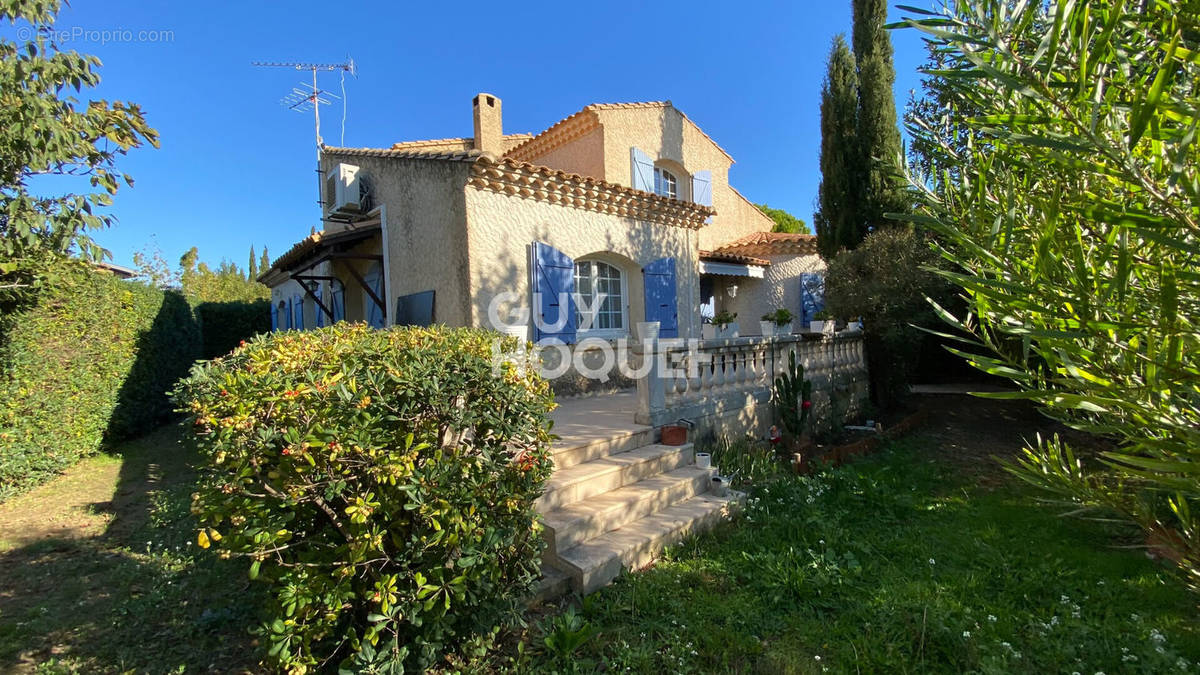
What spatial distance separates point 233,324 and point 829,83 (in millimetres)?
19561

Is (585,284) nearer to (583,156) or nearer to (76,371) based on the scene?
(583,156)

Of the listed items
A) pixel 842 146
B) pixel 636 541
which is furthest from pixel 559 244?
pixel 842 146

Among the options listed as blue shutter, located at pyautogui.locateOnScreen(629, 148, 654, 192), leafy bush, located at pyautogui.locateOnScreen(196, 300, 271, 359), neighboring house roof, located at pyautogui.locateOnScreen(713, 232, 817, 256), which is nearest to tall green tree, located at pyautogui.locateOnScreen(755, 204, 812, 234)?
neighboring house roof, located at pyautogui.locateOnScreen(713, 232, 817, 256)

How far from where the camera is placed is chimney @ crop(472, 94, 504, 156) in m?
9.75

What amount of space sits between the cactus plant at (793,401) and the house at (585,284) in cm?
32

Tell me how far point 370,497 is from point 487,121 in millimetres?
8997

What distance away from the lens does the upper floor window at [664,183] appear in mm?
13891

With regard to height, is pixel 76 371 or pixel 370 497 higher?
pixel 76 371

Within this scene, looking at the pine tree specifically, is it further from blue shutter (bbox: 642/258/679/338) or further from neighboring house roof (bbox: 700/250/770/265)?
blue shutter (bbox: 642/258/679/338)

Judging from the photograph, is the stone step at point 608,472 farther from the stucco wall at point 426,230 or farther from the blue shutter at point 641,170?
the blue shutter at point 641,170

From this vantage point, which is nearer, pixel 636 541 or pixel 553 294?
pixel 636 541

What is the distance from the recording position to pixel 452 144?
1583cm

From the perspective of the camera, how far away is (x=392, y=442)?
2615 millimetres

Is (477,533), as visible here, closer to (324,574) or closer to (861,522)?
(324,574)
